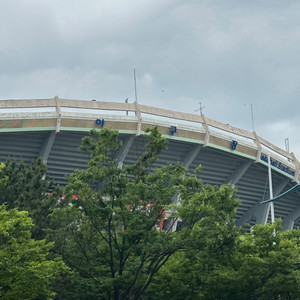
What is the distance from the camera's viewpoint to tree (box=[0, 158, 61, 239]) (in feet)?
98.1

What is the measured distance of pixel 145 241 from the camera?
23.7 metres

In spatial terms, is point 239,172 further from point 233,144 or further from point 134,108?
point 134,108

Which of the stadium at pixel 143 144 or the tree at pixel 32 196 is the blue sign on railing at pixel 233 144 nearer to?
the stadium at pixel 143 144

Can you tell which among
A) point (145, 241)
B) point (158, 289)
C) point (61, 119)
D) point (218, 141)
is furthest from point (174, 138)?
point (145, 241)

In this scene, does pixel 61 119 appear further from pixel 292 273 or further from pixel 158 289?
pixel 292 273

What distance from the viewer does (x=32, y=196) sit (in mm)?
31031

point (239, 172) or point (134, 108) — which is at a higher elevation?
point (134, 108)

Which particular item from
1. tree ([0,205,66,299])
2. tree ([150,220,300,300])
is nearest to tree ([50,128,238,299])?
tree ([150,220,300,300])

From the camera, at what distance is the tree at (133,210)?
23.6 metres

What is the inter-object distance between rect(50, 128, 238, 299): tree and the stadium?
41.0 ft

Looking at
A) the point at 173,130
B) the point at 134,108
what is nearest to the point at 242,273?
the point at 173,130

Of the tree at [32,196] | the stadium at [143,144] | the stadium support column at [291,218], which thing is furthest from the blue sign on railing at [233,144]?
the tree at [32,196]

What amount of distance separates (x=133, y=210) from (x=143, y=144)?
878 inches

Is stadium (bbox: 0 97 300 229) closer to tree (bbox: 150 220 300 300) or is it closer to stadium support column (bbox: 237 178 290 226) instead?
stadium support column (bbox: 237 178 290 226)
